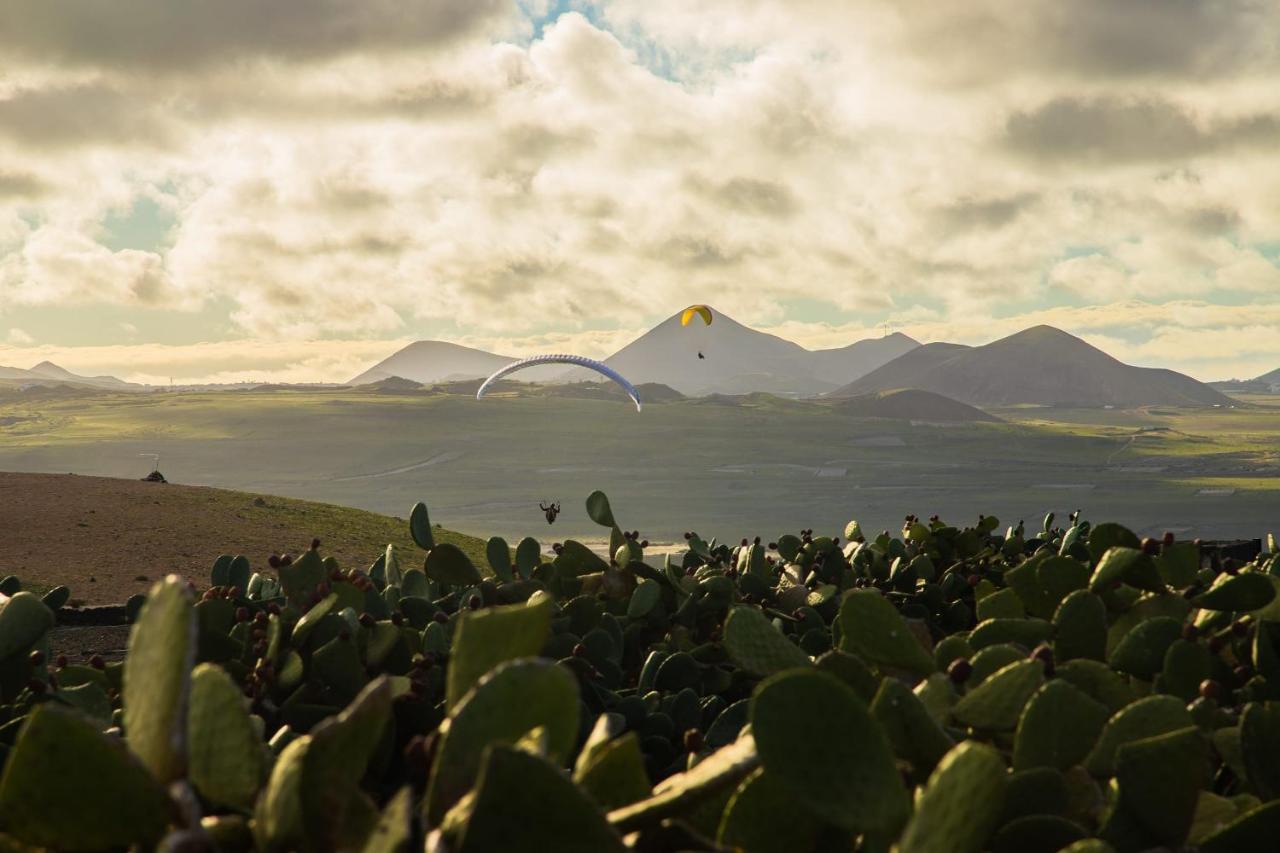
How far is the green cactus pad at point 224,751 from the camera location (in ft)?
4.25

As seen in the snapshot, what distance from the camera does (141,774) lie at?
3.73 ft

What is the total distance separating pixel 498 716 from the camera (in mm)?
1177

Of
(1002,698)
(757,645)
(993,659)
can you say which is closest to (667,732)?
(757,645)

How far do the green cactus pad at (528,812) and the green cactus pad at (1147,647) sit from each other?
142 centimetres

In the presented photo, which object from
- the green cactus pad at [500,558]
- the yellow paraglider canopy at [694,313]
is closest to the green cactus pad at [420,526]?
the green cactus pad at [500,558]

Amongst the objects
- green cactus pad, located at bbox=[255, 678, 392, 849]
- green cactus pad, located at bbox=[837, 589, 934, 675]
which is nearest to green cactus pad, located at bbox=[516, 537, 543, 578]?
green cactus pad, located at bbox=[837, 589, 934, 675]

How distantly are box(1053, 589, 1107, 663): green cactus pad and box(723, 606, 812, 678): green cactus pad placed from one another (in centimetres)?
55

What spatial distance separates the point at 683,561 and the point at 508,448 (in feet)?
587

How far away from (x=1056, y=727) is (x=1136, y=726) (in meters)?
0.15

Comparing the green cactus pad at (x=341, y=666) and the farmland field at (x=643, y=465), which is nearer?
the green cactus pad at (x=341, y=666)

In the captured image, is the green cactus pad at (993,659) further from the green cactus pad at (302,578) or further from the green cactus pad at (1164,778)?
the green cactus pad at (302,578)

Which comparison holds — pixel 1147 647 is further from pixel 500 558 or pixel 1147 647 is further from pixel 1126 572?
pixel 500 558

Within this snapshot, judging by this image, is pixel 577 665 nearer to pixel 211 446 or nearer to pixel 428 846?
pixel 428 846

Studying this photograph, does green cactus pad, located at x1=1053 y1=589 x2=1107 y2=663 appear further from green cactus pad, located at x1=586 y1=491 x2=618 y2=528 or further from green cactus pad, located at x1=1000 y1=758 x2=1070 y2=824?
green cactus pad, located at x1=586 y1=491 x2=618 y2=528
